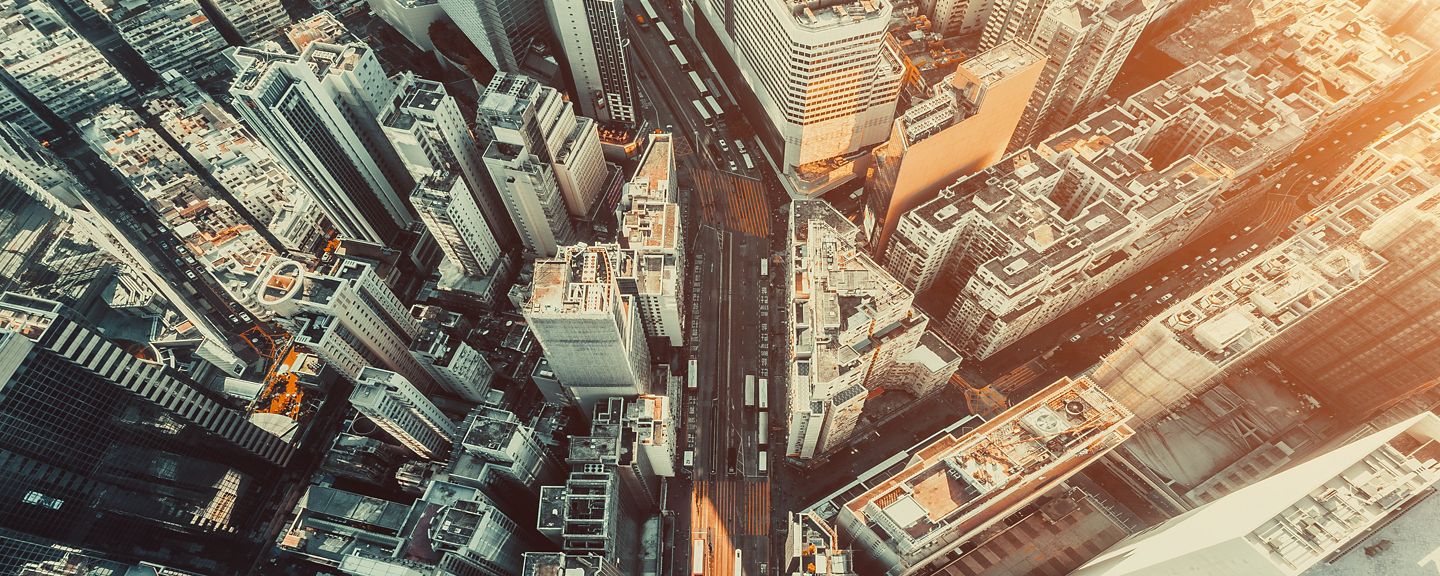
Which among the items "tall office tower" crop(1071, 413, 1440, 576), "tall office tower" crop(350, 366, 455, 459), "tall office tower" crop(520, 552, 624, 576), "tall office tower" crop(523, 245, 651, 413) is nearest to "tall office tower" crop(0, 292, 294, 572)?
"tall office tower" crop(350, 366, 455, 459)

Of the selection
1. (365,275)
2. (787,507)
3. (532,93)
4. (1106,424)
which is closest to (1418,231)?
(1106,424)

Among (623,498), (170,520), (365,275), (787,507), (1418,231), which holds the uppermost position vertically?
(1418,231)

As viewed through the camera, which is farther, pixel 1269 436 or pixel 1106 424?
pixel 1269 436

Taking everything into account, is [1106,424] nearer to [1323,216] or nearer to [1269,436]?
[1269,436]

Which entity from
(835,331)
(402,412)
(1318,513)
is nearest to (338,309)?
(402,412)

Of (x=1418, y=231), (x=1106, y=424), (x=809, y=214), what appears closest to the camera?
(x=1106, y=424)

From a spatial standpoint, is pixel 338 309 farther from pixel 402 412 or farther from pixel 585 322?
pixel 585 322
